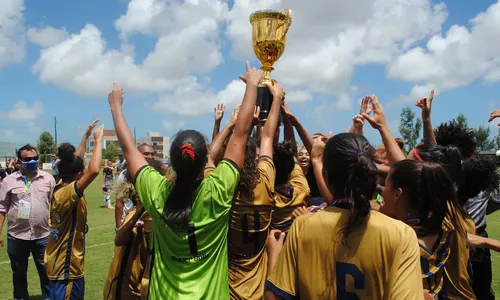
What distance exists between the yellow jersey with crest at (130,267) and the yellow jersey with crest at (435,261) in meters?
2.22

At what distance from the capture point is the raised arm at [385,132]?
Result: 2831 millimetres

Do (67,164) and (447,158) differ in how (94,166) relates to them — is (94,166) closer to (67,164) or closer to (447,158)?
(67,164)

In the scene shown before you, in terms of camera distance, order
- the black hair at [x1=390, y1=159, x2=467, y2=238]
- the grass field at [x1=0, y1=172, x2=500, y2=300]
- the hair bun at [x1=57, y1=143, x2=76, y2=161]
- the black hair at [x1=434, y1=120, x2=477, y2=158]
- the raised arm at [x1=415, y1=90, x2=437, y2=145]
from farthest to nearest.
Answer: the grass field at [x1=0, y1=172, x2=500, y2=300] < the hair bun at [x1=57, y1=143, x2=76, y2=161] < the black hair at [x1=434, y1=120, x2=477, y2=158] < the raised arm at [x1=415, y1=90, x2=437, y2=145] < the black hair at [x1=390, y1=159, x2=467, y2=238]

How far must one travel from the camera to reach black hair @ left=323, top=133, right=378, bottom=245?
1931 millimetres

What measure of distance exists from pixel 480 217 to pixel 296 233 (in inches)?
106

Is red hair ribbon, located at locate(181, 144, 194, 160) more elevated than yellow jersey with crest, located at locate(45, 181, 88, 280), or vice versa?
red hair ribbon, located at locate(181, 144, 194, 160)

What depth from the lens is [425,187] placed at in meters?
2.19

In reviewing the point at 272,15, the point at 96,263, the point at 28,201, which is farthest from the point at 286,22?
the point at 96,263

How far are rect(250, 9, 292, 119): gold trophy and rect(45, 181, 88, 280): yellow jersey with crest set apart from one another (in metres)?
2.47

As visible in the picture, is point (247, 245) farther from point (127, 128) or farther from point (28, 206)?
point (28, 206)

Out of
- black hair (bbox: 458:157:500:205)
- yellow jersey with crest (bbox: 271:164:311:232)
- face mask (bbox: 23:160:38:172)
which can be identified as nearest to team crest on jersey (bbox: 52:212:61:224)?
face mask (bbox: 23:160:38:172)

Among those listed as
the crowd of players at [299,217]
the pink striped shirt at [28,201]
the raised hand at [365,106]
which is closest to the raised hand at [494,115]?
the crowd of players at [299,217]

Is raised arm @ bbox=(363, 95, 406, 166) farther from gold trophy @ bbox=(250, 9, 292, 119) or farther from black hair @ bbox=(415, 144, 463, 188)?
gold trophy @ bbox=(250, 9, 292, 119)

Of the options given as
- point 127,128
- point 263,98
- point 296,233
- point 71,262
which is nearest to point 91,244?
point 71,262
